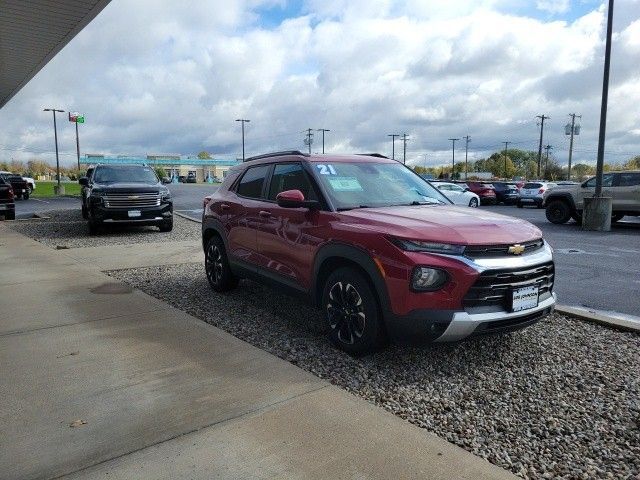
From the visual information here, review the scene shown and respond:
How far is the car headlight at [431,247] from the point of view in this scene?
143 inches

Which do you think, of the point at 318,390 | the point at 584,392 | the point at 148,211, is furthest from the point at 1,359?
the point at 148,211

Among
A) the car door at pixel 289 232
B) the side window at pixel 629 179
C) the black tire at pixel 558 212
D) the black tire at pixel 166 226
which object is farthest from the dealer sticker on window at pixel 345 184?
the black tire at pixel 558 212

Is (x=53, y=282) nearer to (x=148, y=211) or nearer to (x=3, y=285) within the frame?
(x=3, y=285)

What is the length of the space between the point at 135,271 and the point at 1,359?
4008 mm

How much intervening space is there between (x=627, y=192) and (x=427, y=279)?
1397cm

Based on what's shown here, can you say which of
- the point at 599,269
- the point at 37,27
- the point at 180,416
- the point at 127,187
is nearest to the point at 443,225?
the point at 180,416

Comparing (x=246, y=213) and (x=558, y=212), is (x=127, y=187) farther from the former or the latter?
(x=558, y=212)

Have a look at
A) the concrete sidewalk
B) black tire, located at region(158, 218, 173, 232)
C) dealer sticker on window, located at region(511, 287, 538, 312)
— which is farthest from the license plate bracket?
black tire, located at region(158, 218, 173, 232)

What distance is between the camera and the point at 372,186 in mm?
4953

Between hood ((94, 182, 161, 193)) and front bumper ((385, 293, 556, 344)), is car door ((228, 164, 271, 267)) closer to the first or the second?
front bumper ((385, 293, 556, 344))

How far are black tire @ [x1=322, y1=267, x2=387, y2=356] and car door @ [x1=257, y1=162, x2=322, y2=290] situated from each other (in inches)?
15.5

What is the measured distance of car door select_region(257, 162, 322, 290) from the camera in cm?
461

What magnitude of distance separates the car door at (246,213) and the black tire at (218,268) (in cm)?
31

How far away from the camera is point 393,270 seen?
3707 millimetres
